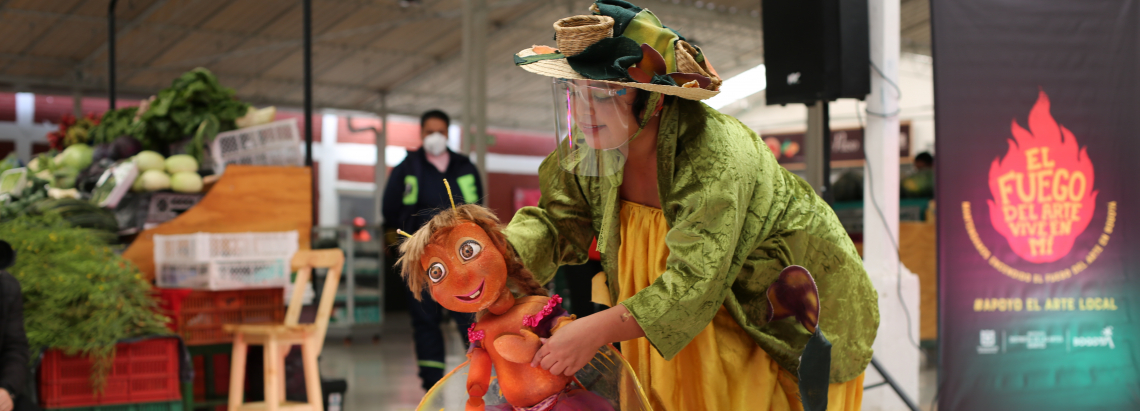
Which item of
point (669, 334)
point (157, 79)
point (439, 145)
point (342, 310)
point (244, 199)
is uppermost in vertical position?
point (157, 79)

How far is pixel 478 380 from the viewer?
137 centimetres

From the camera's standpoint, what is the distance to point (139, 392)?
116 inches

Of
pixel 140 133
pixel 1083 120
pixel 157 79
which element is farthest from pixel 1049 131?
pixel 157 79

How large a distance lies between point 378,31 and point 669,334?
13595 mm

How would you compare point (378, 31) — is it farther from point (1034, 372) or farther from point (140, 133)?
point (1034, 372)

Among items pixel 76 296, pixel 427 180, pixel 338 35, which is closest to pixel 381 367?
pixel 427 180

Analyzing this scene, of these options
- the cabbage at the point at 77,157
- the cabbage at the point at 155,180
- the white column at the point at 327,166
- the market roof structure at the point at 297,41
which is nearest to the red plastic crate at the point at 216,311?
the cabbage at the point at 155,180

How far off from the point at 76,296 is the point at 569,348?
2.24 meters

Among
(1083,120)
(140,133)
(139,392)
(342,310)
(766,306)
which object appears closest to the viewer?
(766,306)

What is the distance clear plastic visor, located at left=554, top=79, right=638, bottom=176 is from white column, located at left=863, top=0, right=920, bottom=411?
2.46 metres

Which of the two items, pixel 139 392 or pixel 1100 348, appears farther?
pixel 1100 348

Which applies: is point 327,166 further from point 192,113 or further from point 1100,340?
point 1100,340

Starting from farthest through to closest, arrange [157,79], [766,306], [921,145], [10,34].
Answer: [921,145] < [157,79] < [10,34] < [766,306]

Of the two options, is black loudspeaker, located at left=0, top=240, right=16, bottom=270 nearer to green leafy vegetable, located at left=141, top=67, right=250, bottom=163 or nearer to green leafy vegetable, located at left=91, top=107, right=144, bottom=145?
green leafy vegetable, located at left=141, top=67, right=250, bottom=163
